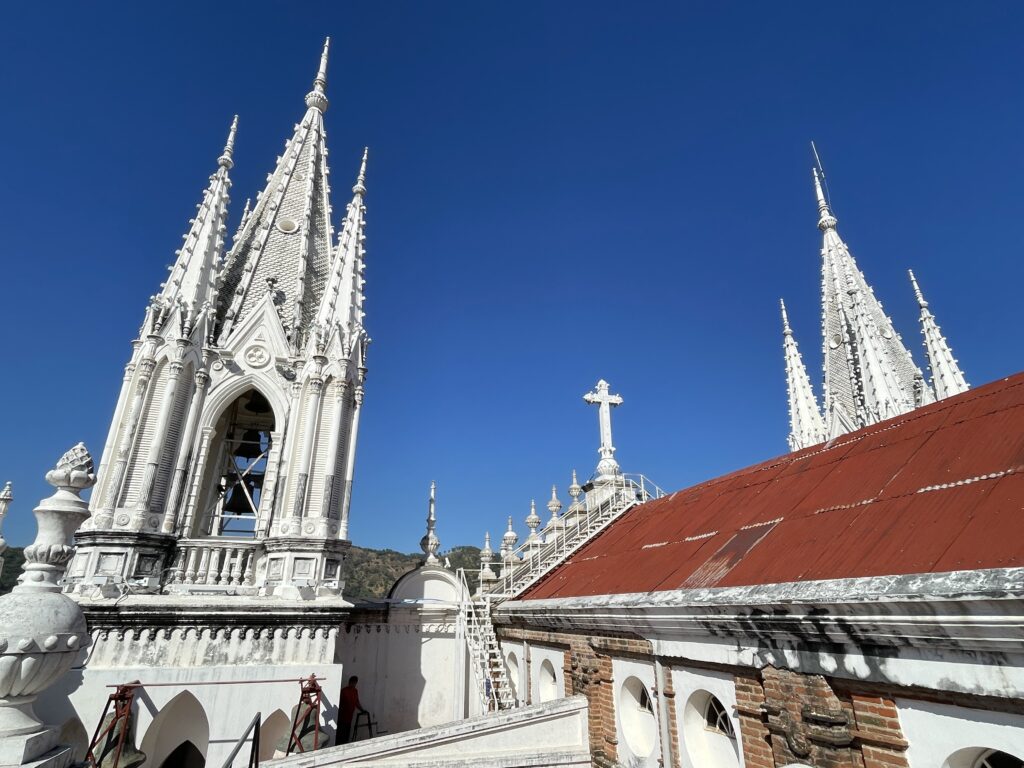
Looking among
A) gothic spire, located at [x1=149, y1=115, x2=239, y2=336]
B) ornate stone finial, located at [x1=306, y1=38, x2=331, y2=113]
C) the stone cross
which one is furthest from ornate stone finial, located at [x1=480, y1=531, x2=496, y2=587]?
ornate stone finial, located at [x1=306, y1=38, x2=331, y2=113]

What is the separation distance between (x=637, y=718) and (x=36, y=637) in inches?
315

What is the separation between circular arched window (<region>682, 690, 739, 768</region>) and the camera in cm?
706

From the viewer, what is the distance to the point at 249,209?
20141 mm

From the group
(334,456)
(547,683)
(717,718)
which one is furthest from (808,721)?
(334,456)

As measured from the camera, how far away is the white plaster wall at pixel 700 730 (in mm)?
6785

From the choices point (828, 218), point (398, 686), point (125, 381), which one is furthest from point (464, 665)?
point (828, 218)

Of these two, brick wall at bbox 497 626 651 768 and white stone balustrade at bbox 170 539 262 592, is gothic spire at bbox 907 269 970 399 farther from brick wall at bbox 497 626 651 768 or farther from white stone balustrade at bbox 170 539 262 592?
white stone balustrade at bbox 170 539 262 592

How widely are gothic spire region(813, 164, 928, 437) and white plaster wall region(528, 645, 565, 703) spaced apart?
2245 centimetres

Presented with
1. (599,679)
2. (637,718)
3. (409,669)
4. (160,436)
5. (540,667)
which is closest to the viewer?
(637,718)

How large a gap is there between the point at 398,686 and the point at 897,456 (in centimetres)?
1221

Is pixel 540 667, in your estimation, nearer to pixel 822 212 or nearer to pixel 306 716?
pixel 306 716

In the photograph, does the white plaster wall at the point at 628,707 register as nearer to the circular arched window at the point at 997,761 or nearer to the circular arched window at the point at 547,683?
the circular arched window at the point at 547,683

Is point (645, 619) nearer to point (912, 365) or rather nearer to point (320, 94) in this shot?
point (320, 94)

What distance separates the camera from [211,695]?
36.0 feet
